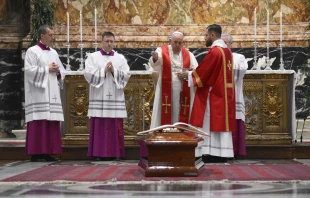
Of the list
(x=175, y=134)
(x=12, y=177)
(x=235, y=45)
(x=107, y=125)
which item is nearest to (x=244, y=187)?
(x=175, y=134)

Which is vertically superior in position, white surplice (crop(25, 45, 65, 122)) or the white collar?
the white collar

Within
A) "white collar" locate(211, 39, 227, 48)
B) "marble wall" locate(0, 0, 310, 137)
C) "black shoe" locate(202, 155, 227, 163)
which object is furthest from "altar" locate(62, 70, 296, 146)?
"marble wall" locate(0, 0, 310, 137)

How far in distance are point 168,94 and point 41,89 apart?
1.77 meters

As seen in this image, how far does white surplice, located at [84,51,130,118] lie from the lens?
11.4 meters

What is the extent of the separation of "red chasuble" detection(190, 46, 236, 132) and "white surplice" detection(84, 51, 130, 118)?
1.27 metres

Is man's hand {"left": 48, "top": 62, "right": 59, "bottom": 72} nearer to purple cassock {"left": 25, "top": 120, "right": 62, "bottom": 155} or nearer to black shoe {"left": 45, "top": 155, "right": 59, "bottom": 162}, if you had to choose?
purple cassock {"left": 25, "top": 120, "right": 62, "bottom": 155}

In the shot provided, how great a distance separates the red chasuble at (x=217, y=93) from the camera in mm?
10547

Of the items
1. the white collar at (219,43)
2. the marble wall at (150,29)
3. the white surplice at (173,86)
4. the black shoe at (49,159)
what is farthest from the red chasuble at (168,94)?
the marble wall at (150,29)

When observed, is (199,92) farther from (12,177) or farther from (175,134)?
(12,177)

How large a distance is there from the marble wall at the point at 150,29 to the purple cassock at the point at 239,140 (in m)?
3.72

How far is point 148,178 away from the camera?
8.40 meters

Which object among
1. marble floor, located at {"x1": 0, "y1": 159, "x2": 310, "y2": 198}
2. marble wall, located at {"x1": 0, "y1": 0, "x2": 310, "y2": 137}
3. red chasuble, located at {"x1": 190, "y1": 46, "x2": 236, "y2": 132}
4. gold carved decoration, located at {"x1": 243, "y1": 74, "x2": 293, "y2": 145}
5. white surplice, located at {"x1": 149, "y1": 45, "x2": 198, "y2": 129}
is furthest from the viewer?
marble wall, located at {"x1": 0, "y1": 0, "x2": 310, "y2": 137}

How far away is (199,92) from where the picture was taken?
1066 centimetres

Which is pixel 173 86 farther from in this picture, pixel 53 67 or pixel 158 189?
pixel 158 189
